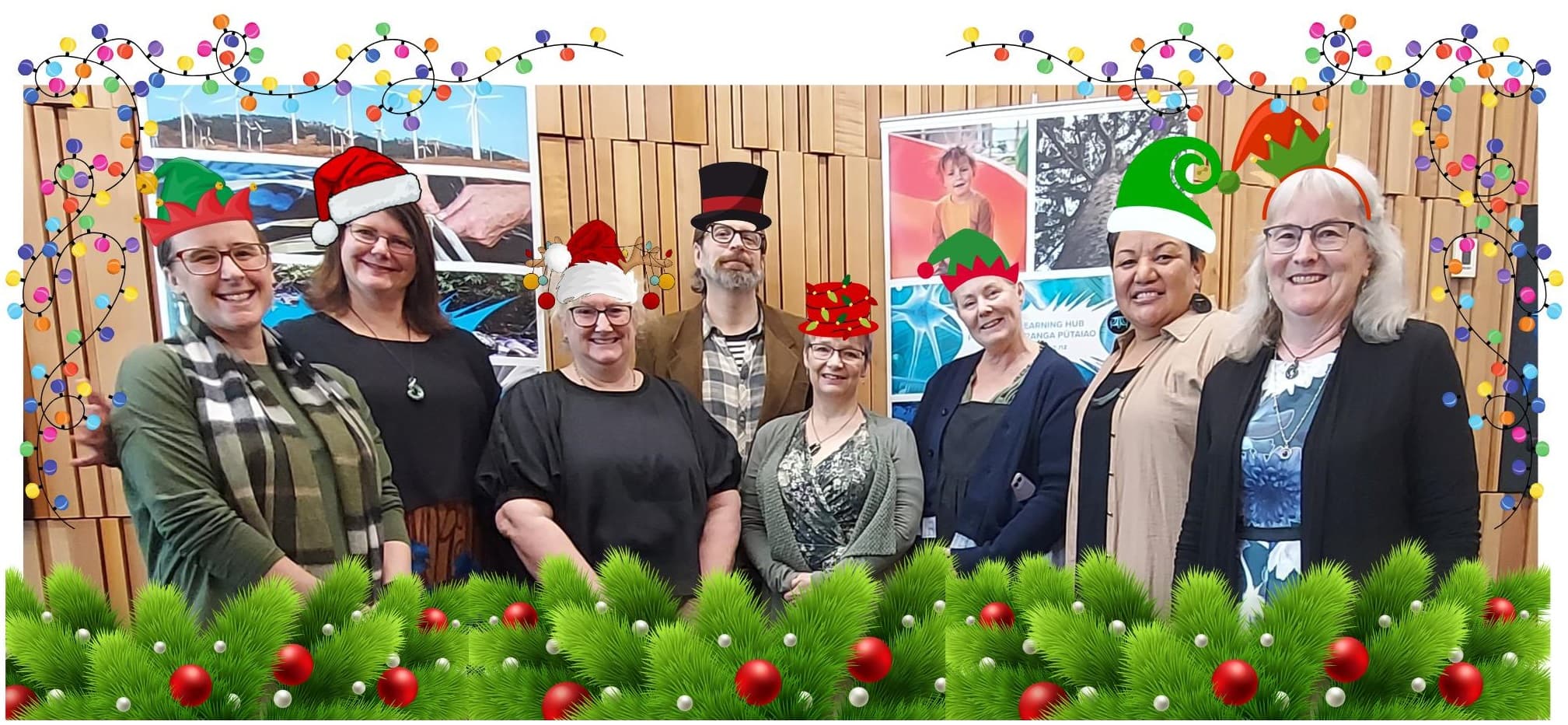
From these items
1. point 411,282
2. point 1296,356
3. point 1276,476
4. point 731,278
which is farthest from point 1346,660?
point 411,282

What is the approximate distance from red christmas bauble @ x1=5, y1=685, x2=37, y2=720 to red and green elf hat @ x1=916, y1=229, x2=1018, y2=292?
7.13 feet

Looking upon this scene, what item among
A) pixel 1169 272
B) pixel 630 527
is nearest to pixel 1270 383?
pixel 1169 272

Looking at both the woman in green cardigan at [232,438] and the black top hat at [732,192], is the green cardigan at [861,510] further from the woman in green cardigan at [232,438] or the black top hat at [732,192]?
the woman in green cardigan at [232,438]

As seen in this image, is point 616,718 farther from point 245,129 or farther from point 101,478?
point 245,129

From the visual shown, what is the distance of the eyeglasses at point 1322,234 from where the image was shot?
2570mm

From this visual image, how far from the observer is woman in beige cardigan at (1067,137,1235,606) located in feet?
8.54

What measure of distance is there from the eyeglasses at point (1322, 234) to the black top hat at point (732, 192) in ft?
3.86

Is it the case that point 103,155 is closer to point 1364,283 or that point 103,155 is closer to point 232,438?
point 232,438

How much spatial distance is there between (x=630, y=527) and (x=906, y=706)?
727mm

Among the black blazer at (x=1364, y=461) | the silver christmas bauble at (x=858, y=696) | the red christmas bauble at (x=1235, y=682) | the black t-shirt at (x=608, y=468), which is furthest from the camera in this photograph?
the black t-shirt at (x=608, y=468)

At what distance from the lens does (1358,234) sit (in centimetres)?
258

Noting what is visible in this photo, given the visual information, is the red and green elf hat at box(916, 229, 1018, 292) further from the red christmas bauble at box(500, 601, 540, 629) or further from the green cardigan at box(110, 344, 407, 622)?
the green cardigan at box(110, 344, 407, 622)

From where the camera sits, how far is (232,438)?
2.55m

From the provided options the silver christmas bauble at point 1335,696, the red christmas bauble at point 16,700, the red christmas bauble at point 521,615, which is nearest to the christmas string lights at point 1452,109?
the silver christmas bauble at point 1335,696
